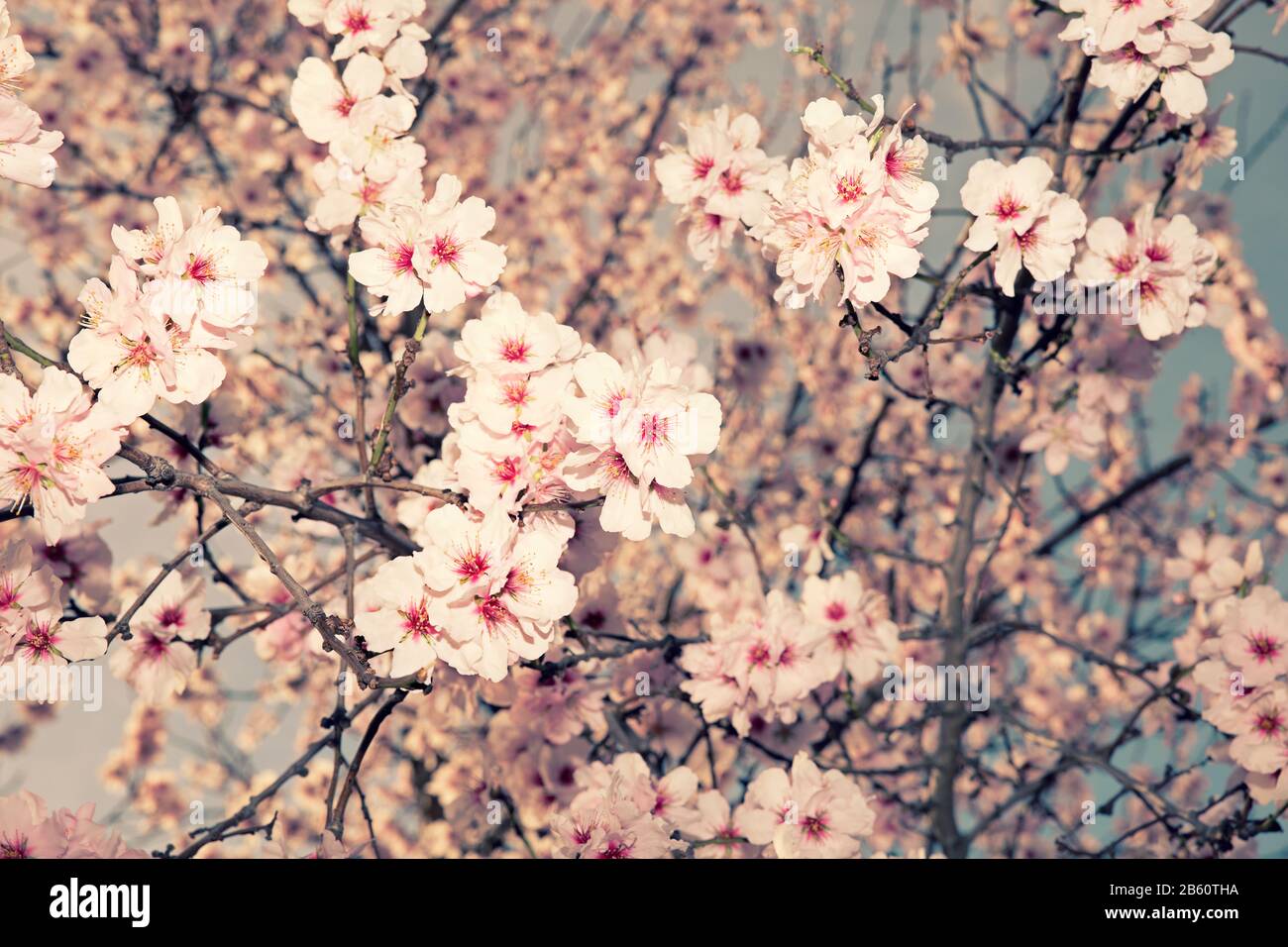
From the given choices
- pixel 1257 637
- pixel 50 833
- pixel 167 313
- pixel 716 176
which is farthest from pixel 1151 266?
pixel 50 833

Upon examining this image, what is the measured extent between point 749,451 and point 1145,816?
290 cm

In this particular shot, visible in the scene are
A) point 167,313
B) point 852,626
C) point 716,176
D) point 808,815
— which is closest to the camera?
point 167,313

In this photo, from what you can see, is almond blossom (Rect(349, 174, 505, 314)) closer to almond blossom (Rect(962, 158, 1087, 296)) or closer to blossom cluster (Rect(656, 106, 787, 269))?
blossom cluster (Rect(656, 106, 787, 269))

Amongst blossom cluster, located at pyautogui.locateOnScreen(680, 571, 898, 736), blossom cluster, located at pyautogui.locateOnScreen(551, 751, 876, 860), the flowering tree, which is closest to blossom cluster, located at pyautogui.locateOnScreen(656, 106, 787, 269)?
the flowering tree

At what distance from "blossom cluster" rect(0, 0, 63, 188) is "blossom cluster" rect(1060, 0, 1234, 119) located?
1.98 m

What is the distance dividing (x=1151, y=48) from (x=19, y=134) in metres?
2.16

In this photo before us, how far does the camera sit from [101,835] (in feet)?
6.06

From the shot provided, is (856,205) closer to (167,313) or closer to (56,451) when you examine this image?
(167,313)

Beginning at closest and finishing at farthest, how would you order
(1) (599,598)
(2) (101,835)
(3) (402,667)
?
(3) (402,667) → (2) (101,835) → (1) (599,598)

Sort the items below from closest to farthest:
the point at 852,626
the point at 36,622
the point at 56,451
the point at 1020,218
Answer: the point at 56,451 < the point at 36,622 < the point at 1020,218 < the point at 852,626

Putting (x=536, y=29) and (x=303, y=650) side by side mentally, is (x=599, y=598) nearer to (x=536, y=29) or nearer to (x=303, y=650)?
(x=303, y=650)

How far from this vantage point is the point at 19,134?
171cm

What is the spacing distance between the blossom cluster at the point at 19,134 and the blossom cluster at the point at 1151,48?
6.48 ft
